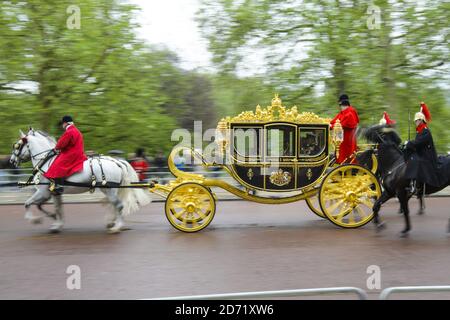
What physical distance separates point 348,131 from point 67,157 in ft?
16.6

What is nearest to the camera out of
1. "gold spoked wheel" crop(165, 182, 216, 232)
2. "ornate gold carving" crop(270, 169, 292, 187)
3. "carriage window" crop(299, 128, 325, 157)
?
"gold spoked wheel" crop(165, 182, 216, 232)

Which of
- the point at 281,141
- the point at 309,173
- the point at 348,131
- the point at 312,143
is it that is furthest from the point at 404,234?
the point at 281,141

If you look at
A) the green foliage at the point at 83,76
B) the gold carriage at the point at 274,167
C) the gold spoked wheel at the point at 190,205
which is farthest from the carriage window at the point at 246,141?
the green foliage at the point at 83,76

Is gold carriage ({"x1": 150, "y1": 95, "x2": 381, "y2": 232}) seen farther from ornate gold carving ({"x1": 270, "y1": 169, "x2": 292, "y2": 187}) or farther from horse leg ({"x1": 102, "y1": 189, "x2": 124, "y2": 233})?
horse leg ({"x1": 102, "y1": 189, "x2": 124, "y2": 233})

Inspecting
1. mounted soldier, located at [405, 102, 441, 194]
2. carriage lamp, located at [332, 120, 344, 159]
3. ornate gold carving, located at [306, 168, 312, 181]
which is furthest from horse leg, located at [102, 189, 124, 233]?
mounted soldier, located at [405, 102, 441, 194]

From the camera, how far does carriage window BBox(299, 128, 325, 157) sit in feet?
29.4

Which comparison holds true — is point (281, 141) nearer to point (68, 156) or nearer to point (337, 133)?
point (337, 133)

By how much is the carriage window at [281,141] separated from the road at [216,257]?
142 cm

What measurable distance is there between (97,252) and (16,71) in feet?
A: 35.0

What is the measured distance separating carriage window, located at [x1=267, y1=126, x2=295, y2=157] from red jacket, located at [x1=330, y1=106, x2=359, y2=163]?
843 millimetres

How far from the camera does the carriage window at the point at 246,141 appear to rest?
346 inches

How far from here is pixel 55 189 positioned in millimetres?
8789

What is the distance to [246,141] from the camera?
8.88 m

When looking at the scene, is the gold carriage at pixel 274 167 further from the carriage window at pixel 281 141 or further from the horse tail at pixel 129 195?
the horse tail at pixel 129 195
